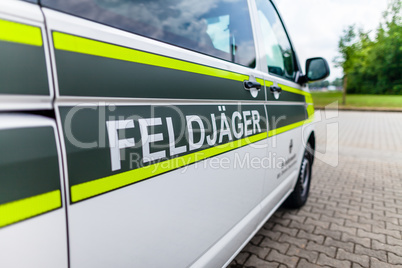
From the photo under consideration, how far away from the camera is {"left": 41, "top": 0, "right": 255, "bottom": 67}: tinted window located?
33.8 inches

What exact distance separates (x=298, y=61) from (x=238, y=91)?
5.52 ft

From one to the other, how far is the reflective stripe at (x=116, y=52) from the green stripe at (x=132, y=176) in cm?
36

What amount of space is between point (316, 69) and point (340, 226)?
1631 millimetres

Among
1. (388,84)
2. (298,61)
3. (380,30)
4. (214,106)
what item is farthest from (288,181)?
(388,84)

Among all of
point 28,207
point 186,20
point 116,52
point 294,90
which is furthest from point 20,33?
point 294,90

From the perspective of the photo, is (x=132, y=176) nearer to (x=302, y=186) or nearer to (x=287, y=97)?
(x=287, y=97)

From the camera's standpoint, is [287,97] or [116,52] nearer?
[116,52]

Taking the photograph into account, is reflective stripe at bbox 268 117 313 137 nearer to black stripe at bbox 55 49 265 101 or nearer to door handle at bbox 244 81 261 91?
door handle at bbox 244 81 261 91

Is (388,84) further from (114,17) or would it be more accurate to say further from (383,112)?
(114,17)

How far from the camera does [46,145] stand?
64cm

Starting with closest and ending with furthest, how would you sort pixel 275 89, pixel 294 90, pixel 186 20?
pixel 186 20, pixel 275 89, pixel 294 90

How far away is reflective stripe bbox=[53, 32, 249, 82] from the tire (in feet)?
7.18

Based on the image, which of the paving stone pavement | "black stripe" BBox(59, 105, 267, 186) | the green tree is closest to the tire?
the paving stone pavement

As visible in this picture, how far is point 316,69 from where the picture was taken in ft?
9.01
